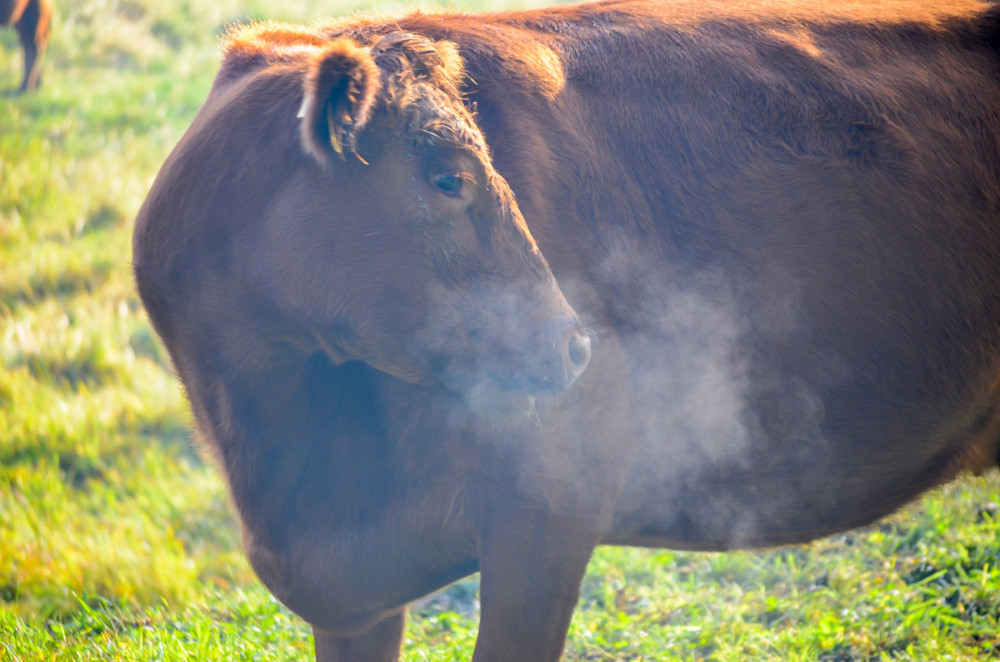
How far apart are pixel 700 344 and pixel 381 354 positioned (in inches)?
35.3

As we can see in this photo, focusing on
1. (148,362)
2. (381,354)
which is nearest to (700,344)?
(381,354)

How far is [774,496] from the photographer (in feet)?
8.27

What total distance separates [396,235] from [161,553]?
281 cm

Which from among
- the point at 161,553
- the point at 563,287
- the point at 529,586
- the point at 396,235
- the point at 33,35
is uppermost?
the point at 396,235

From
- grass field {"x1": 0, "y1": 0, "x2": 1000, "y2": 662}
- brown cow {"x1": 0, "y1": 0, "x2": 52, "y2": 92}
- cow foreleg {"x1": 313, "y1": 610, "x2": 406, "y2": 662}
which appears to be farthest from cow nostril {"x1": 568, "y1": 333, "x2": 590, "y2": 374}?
brown cow {"x1": 0, "y1": 0, "x2": 52, "y2": 92}

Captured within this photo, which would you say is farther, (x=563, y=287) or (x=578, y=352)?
(x=563, y=287)

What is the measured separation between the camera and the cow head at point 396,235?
6.05 feet

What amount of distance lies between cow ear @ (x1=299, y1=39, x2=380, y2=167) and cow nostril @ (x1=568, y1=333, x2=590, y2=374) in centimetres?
61

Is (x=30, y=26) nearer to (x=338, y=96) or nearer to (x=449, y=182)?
(x=338, y=96)

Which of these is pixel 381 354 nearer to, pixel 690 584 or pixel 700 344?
pixel 700 344

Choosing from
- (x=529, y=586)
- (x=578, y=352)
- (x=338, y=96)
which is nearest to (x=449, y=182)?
(x=338, y=96)

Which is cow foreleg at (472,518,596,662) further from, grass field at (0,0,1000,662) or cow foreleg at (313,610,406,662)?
grass field at (0,0,1000,662)

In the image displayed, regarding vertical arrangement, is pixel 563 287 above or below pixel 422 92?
below

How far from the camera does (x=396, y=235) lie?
1912 millimetres
